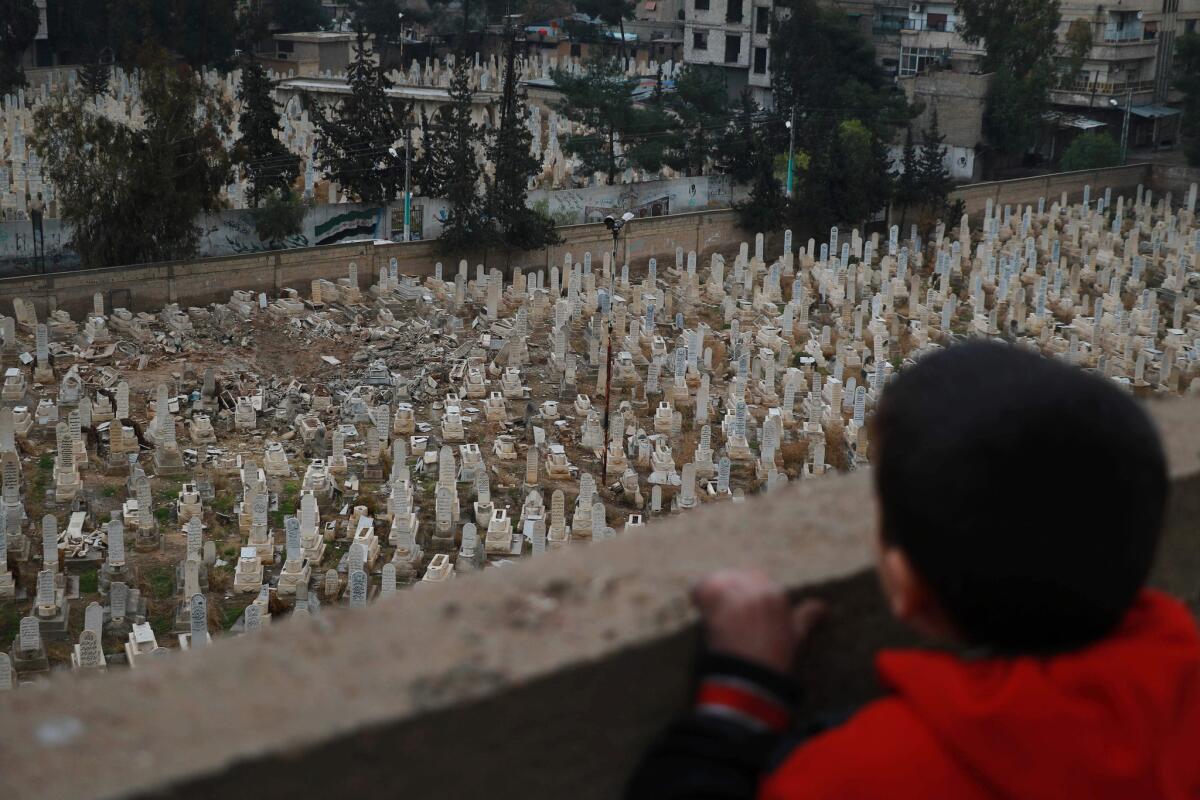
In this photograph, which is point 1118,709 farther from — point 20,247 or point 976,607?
point 20,247

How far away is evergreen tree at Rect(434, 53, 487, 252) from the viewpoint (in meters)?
20.1

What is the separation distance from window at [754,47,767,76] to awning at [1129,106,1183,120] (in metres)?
7.85

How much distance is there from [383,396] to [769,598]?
1362 centimetres

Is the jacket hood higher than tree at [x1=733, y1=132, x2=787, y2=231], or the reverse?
the jacket hood

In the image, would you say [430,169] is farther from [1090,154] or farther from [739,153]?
[1090,154]

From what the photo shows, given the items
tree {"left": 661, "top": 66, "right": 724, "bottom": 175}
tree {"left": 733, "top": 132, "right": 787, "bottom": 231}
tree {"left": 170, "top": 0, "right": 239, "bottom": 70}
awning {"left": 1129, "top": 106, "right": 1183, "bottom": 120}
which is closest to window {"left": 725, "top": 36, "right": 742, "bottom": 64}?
tree {"left": 661, "top": 66, "right": 724, "bottom": 175}

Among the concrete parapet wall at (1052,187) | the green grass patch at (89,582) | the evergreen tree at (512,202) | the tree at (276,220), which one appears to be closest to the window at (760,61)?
the concrete parapet wall at (1052,187)

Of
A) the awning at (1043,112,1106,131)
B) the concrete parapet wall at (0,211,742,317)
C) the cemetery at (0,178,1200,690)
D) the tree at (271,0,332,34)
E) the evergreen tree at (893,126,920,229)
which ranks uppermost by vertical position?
the tree at (271,0,332,34)

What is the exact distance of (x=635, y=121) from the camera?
2564cm

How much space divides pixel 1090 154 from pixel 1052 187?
225 cm

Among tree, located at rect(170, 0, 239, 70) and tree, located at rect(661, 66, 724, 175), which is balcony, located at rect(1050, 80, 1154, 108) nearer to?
tree, located at rect(661, 66, 724, 175)

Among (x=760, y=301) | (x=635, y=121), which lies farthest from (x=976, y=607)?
(x=635, y=121)

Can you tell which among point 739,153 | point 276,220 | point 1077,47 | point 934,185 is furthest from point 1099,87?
point 276,220

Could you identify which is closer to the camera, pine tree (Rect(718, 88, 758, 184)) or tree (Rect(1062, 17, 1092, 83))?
pine tree (Rect(718, 88, 758, 184))
